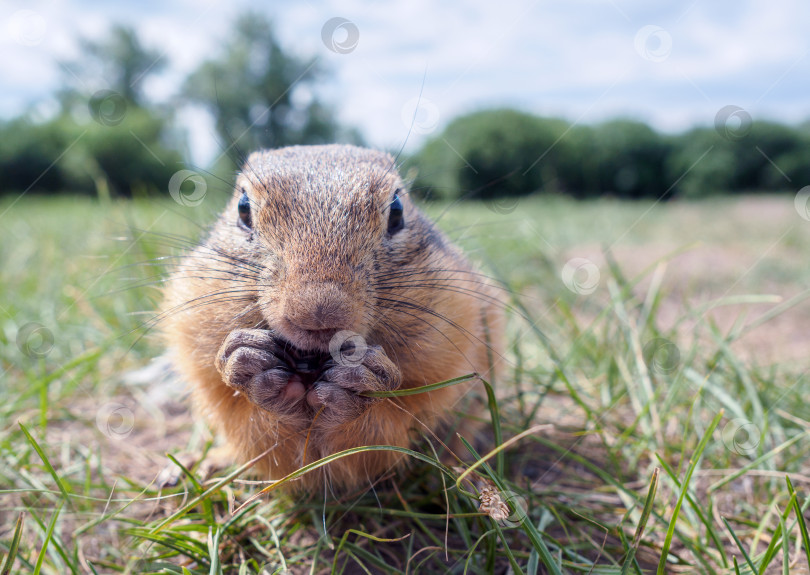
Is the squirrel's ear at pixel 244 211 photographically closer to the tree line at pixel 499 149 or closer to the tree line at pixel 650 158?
the tree line at pixel 499 149

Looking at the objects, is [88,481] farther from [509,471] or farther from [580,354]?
[580,354]

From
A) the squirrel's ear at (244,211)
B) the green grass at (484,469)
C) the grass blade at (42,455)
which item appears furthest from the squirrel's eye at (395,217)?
the grass blade at (42,455)

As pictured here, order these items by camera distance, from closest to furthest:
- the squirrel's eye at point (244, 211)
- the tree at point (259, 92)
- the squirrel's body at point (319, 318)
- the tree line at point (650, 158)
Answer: the squirrel's body at point (319, 318) → the squirrel's eye at point (244, 211) → the tree at point (259, 92) → the tree line at point (650, 158)

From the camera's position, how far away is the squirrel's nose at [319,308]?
1539mm

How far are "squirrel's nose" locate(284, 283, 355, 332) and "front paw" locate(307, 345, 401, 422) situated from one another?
14 centimetres

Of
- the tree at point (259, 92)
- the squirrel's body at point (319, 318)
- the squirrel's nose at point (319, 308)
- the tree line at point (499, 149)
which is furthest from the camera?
the tree line at point (499, 149)

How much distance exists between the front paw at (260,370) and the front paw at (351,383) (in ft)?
0.31

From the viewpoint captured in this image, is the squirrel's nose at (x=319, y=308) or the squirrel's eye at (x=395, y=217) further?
the squirrel's eye at (x=395, y=217)

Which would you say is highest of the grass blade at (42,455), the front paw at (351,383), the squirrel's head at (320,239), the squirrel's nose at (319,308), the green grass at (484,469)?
the squirrel's head at (320,239)

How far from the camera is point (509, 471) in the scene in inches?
95.3

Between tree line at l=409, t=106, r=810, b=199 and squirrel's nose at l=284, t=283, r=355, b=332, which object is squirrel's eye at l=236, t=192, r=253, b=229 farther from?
tree line at l=409, t=106, r=810, b=199

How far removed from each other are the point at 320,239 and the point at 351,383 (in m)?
0.48

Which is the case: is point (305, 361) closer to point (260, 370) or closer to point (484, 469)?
point (260, 370)

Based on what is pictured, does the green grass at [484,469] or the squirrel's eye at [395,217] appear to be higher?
the squirrel's eye at [395,217]
